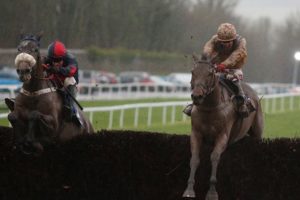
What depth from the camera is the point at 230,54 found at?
930 cm

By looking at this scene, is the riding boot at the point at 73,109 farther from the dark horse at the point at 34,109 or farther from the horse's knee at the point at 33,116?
the horse's knee at the point at 33,116

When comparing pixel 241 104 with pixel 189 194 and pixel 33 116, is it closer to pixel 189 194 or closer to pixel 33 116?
pixel 189 194

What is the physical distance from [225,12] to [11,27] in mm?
28588

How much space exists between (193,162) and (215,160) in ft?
0.77

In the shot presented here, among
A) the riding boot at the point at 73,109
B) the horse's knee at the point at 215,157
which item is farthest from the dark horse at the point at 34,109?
the horse's knee at the point at 215,157

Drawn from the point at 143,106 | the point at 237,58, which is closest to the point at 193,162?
the point at 237,58

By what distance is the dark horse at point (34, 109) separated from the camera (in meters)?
8.93

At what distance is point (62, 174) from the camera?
9070 mm

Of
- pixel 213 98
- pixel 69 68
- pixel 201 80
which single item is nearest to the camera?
pixel 201 80

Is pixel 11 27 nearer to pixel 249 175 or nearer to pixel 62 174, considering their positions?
pixel 62 174

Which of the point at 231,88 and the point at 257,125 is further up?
the point at 231,88

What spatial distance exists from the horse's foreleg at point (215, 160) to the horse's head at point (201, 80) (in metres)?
0.60

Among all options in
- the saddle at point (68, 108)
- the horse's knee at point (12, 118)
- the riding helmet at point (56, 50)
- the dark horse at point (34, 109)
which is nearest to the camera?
the dark horse at point (34, 109)

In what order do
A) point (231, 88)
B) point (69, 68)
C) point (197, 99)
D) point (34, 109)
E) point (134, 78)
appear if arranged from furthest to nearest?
point (134, 78)
point (69, 68)
point (34, 109)
point (231, 88)
point (197, 99)
